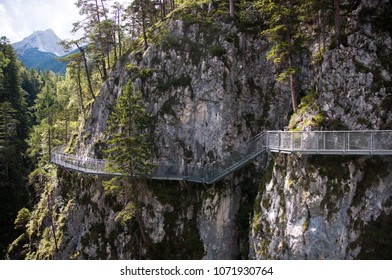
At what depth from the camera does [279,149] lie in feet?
58.5

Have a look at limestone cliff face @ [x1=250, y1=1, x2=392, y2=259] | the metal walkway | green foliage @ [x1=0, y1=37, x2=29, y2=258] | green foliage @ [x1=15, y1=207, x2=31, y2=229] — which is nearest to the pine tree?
the metal walkway

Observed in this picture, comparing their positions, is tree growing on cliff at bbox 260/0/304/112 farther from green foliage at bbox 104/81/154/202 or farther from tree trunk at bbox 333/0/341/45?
green foliage at bbox 104/81/154/202

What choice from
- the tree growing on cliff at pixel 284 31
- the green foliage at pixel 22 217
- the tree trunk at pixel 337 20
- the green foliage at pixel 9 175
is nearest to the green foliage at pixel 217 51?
the tree growing on cliff at pixel 284 31

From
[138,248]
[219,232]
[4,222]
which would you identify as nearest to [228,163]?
[219,232]

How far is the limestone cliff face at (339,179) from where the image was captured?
15844mm

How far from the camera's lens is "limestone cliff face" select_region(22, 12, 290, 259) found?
897 inches

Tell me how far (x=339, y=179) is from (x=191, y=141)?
11.9m

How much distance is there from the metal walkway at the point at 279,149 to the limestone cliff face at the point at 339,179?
52.9 inches

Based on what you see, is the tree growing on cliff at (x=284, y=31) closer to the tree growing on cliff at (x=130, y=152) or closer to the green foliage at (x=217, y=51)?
the green foliage at (x=217, y=51)

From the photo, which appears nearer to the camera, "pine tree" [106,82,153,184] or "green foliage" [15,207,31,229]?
"pine tree" [106,82,153,184]

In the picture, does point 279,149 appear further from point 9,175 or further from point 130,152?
point 9,175

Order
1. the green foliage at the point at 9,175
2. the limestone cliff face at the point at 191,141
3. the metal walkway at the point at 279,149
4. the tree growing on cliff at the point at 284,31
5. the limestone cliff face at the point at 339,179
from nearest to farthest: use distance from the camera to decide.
Result: the metal walkway at the point at 279,149
the limestone cliff face at the point at 339,179
the tree growing on cliff at the point at 284,31
the limestone cliff face at the point at 191,141
the green foliage at the point at 9,175

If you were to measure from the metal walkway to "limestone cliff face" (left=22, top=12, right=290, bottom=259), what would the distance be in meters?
1.98

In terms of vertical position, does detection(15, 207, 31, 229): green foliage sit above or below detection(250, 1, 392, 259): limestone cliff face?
below
